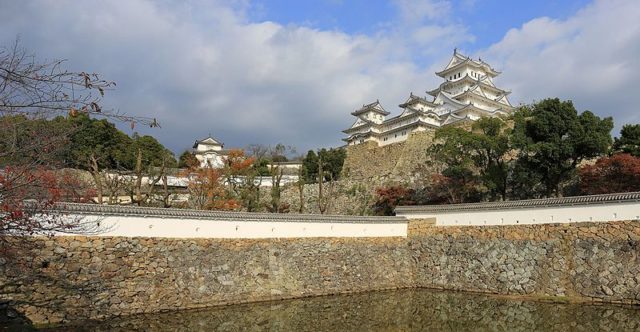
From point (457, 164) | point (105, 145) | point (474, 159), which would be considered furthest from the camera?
point (105, 145)

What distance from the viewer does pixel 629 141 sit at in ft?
57.0

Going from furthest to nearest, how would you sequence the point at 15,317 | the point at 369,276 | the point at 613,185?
the point at 613,185
the point at 369,276
the point at 15,317

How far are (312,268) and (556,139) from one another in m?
10.9

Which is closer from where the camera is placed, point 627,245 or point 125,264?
point 125,264

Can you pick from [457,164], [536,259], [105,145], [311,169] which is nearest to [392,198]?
[457,164]

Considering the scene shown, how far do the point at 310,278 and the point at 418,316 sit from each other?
3.75 m

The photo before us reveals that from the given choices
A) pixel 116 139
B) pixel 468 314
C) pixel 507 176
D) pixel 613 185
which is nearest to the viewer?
pixel 468 314

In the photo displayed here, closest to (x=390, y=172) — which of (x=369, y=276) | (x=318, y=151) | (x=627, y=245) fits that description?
(x=318, y=151)

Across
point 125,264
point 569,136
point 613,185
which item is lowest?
point 125,264

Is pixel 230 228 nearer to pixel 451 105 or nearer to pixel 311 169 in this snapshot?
pixel 311 169

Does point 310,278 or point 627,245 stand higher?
point 627,245

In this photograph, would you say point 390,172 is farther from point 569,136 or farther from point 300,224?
point 300,224

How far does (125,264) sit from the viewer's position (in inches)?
386

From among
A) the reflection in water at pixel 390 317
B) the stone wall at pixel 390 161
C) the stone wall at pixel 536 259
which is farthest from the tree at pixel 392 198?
the reflection in water at pixel 390 317
